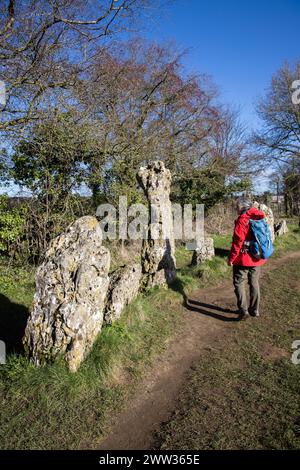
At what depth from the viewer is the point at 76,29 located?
A: 630cm

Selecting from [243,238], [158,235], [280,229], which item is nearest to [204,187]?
[280,229]

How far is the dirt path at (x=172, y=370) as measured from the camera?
2857 mm

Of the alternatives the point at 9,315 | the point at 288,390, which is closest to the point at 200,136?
the point at 9,315

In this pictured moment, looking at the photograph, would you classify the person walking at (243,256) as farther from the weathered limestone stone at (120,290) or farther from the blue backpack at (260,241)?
the weathered limestone stone at (120,290)

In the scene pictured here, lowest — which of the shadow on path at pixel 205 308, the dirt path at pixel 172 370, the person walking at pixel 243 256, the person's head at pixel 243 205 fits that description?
the dirt path at pixel 172 370

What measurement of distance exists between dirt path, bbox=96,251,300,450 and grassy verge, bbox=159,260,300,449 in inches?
5.8

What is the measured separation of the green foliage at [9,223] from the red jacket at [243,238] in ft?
16.9

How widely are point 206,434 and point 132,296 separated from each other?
2.90m

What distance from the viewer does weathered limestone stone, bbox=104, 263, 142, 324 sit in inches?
186

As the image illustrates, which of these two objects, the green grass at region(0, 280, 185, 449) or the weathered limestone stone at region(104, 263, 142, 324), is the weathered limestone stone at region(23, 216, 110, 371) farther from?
the weathered limestone stone at region(104, 263, 142, 324)

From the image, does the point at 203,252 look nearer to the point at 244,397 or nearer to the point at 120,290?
the point at 120,290

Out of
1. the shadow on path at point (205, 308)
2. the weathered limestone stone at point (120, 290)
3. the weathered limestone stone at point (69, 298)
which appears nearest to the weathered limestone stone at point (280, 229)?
the shadow on path at point (205, 308)
